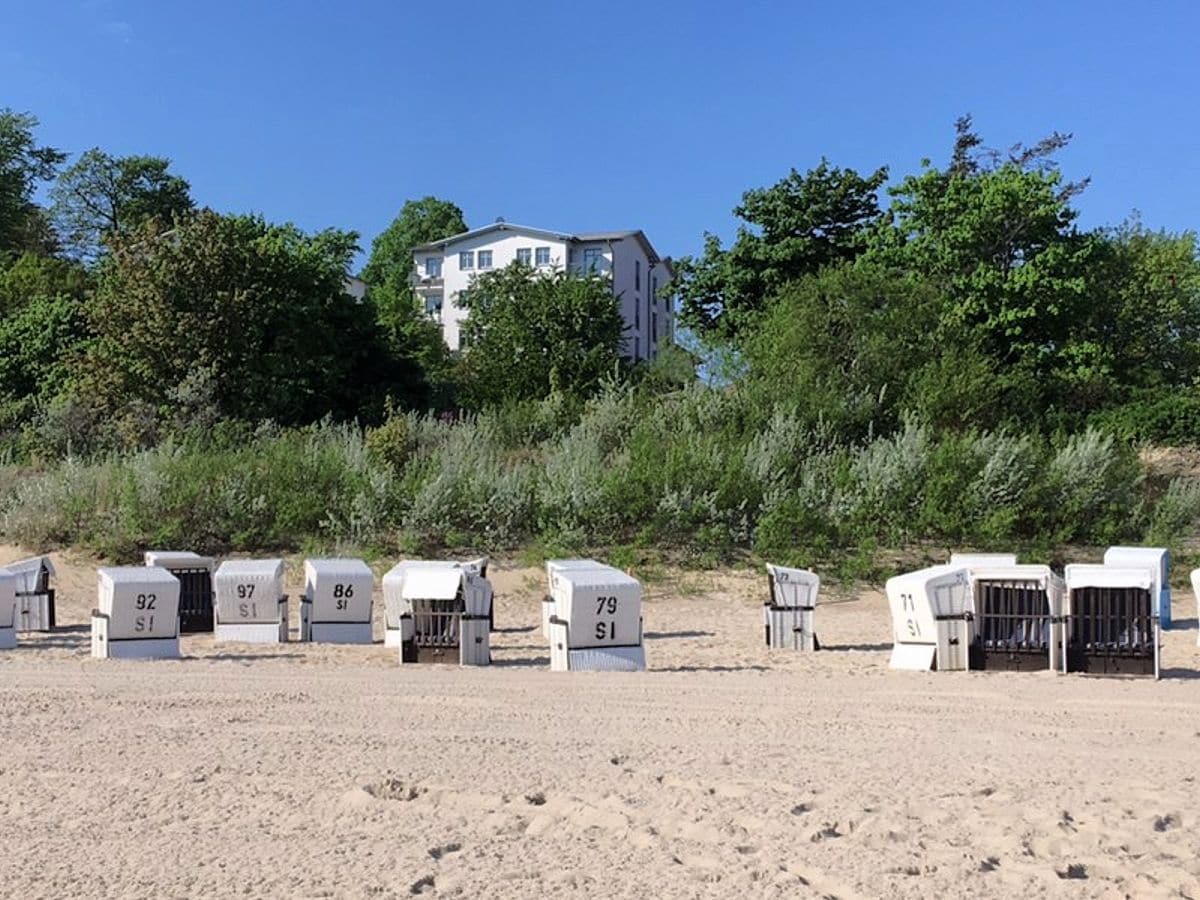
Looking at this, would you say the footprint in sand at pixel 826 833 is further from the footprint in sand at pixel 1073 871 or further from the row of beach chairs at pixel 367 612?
the row of beach chairs at pixel 367 612

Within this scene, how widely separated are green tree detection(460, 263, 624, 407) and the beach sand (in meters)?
24.2

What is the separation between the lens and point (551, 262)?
223 ft

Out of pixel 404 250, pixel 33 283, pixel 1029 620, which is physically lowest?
pixel 1029 620

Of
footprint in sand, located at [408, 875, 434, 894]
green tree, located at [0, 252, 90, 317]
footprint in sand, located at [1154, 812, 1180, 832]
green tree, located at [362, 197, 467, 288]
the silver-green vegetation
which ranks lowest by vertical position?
footprint in sand, located at [408, 875, 434, 894]

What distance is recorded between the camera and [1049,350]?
30828 millimetres

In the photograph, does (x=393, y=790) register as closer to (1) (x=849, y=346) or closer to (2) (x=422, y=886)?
(2) (x=422, y=886)

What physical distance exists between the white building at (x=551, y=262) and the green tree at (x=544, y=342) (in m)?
24.4

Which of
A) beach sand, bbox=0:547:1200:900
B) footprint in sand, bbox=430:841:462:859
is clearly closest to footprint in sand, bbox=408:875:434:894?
beach sand, bbox=0:547:1200:900

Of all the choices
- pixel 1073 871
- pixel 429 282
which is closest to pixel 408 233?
pixel 429 282

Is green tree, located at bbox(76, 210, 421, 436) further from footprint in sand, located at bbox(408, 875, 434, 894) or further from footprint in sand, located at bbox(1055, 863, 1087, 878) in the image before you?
footprint in sand, located at bbox(1055, 863, 1087, 878)

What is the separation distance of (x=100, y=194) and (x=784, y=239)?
4573 centimetres

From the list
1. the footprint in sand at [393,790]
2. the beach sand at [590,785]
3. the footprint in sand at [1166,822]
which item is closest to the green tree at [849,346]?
the beach sand at [590,785]

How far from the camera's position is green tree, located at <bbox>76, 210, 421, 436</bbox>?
94.0ft

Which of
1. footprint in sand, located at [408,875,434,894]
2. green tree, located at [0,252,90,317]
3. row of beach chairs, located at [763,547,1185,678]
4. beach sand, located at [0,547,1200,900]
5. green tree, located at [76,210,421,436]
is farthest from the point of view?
green tree, located at [0,252,90,317]
